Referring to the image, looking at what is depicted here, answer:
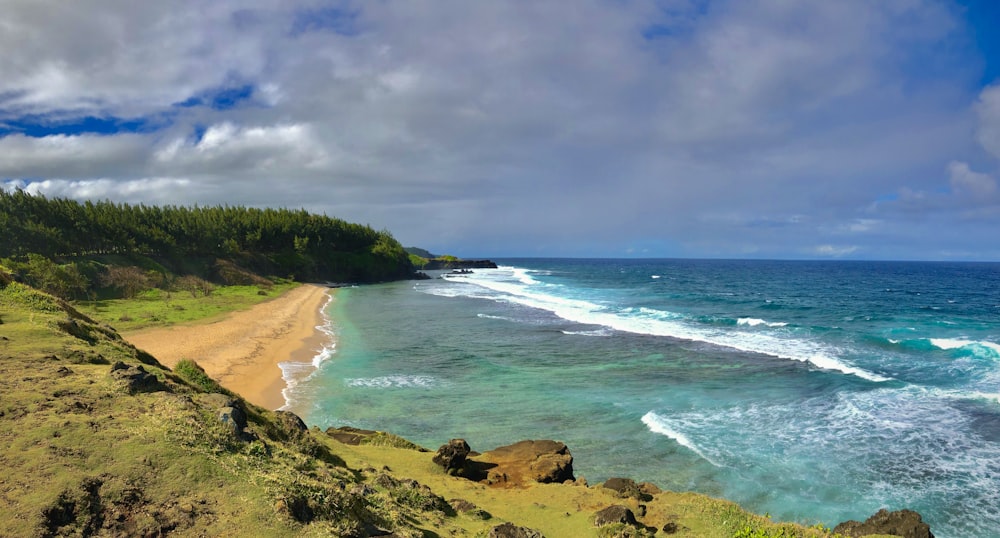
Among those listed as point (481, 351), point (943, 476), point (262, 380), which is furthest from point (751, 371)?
point (262, 380)

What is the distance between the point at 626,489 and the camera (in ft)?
37.9

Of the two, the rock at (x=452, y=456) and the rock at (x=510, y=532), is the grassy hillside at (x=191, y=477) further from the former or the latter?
the rock at (x=510, y=532)

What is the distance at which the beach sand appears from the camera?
21995 mm

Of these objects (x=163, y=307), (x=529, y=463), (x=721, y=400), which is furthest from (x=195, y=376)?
(x=163, y=307)

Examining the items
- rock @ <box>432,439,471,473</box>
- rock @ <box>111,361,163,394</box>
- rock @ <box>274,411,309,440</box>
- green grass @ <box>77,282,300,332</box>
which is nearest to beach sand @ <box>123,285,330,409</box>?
green grass @ <box>77,282,300,332</box>

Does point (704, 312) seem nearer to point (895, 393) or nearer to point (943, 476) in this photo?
point (895, 393)

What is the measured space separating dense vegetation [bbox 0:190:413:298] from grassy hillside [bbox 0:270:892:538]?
28.3m

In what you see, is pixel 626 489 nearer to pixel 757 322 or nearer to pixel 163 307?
pixel 757 322

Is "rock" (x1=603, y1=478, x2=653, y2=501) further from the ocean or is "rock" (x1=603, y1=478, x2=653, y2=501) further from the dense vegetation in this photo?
the dense vegetation

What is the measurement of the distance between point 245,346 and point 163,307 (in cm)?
1733

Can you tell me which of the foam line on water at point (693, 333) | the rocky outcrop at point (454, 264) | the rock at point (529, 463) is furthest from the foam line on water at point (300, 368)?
the rocky outcrop at point (454, 264)

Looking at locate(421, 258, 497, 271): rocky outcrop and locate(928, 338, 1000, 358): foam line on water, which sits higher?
locate(421, 258, 497, 271): rocky outcrop

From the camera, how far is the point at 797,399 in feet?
68.7

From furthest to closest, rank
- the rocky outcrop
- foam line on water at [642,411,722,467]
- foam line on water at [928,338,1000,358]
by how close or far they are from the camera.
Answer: the rocky outcrop → foam line on water at [928,338,1000,358] → foam line on water at [642,411,722,467]
